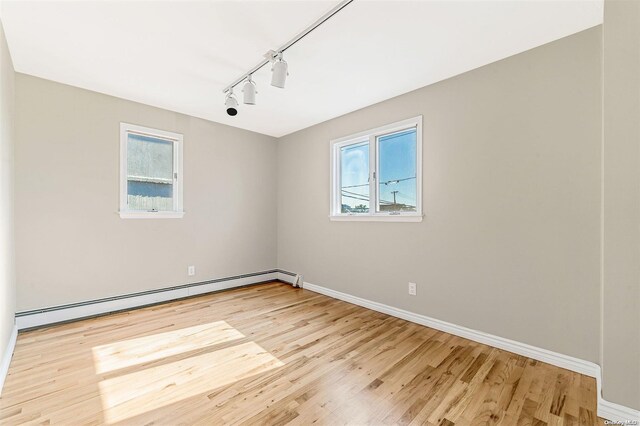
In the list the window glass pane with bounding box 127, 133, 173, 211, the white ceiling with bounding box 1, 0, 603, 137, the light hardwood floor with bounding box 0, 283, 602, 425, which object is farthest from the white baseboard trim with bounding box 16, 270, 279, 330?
the white ceiling with bounding box 1, 0, 603, 137

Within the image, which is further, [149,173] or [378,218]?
[149,173]

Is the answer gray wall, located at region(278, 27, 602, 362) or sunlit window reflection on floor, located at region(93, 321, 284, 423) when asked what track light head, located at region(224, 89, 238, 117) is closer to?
gray wall, located at region(278, 27, 602, 362)

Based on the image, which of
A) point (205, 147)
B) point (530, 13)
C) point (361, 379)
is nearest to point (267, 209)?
point (205, 147)

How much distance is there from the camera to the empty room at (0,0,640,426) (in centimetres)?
162

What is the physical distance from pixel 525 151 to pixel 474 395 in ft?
6.18

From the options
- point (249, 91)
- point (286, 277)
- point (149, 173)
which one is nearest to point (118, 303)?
point (149, 173)

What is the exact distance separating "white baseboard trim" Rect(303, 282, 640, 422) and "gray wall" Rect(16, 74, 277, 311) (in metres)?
2.57

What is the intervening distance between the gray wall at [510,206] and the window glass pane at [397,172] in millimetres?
204

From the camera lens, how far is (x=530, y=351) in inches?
86.0

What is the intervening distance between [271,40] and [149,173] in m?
2.43

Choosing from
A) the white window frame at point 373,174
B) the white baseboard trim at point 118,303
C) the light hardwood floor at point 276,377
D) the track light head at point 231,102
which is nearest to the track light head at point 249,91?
the track light head at point 231,102

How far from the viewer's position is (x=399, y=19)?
1909 mm

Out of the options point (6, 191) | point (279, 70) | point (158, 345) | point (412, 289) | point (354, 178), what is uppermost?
point (279, 70)

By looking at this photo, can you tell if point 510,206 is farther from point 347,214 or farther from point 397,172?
point 347,214
